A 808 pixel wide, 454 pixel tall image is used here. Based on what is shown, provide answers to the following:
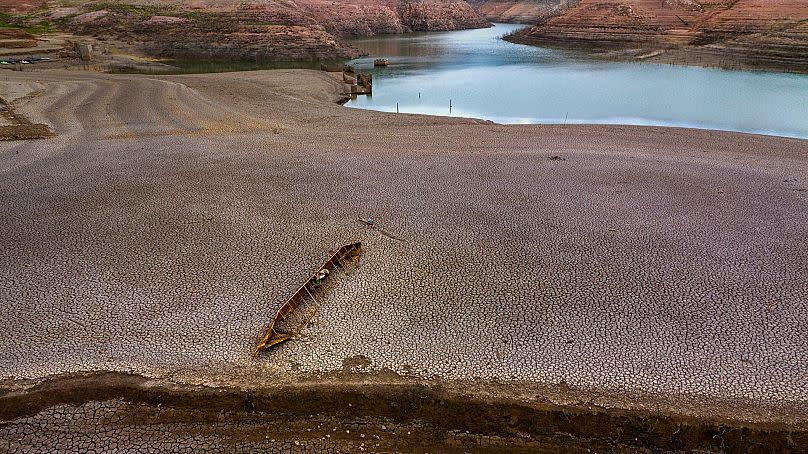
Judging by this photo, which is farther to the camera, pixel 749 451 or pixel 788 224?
pixel 788 224

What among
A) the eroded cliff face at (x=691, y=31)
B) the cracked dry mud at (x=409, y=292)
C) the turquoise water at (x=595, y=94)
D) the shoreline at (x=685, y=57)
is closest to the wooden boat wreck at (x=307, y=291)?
the cracked dry mud at (x=409, y=292)

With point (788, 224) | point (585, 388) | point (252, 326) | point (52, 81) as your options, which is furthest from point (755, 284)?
point (52, 81)

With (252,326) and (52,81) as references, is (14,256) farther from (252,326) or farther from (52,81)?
(52,81)

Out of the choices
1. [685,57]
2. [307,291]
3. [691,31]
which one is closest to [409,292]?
[307,291]

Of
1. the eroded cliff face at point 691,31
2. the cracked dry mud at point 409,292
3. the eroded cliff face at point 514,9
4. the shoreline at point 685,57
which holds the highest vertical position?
the eroded cliff face at point 514,9

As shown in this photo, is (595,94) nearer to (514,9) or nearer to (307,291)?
(307,291)

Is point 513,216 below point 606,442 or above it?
above

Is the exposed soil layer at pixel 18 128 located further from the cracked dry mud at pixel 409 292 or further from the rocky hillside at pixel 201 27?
the rocky hillside at pixel 201 27

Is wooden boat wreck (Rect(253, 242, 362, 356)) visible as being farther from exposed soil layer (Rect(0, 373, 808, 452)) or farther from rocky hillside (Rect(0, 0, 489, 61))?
rocky hillside (Rect(0, 0, 489, 61))
